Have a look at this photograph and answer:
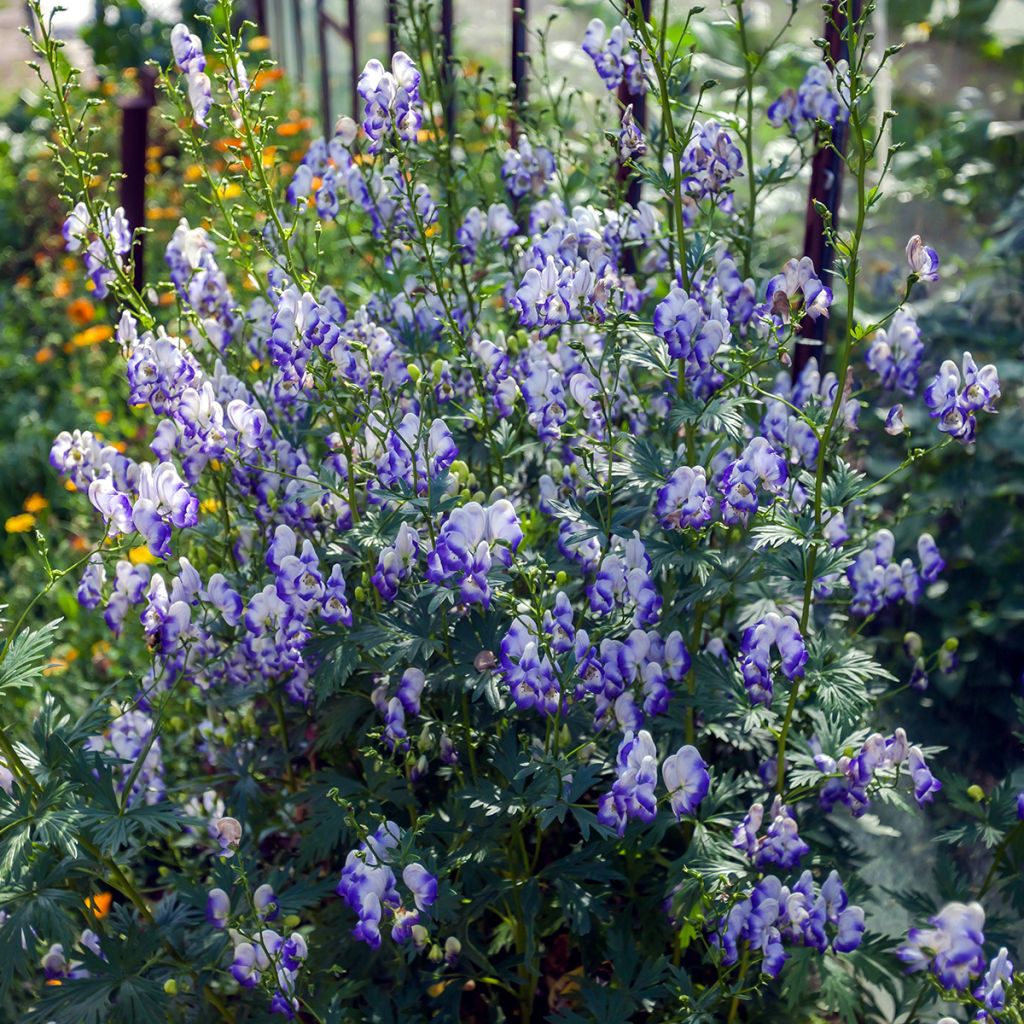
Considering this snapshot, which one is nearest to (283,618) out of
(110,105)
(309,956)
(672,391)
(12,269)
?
(309,956)

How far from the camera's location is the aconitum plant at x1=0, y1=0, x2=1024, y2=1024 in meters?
1.81

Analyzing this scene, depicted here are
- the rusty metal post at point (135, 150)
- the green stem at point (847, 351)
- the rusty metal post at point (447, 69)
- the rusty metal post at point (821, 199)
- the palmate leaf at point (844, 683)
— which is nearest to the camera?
the green stem at point (847, 351)

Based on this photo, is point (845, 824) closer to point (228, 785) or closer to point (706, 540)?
point (706, 540)

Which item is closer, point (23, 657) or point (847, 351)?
point (847, 351)

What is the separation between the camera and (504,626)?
1.93 metres

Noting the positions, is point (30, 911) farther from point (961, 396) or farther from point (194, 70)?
point (961, 396)

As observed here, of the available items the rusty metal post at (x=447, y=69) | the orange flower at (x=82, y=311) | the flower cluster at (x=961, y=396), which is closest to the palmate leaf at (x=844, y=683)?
the flower cluster at (x=961, y=396)

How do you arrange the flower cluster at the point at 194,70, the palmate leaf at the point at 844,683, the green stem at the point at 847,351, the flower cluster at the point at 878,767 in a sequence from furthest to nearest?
the flower cluster at the point at 194,70 < the palmate leaf at the point at 844,683 < the flower cluster at the point at 878,767 < the green stem at the point at 847,351

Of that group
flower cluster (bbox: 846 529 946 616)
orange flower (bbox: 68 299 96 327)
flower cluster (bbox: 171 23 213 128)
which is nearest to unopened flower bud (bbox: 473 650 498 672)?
flower cluster (bbox: 846 529 946 616)

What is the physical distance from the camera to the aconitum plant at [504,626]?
1810 millimetres

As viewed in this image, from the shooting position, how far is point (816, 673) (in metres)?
1.95

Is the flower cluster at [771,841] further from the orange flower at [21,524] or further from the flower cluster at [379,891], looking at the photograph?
the orange flower at [21,524]

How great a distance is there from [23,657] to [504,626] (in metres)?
0.69

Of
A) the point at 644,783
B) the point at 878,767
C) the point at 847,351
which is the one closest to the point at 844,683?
the point at 878,767
